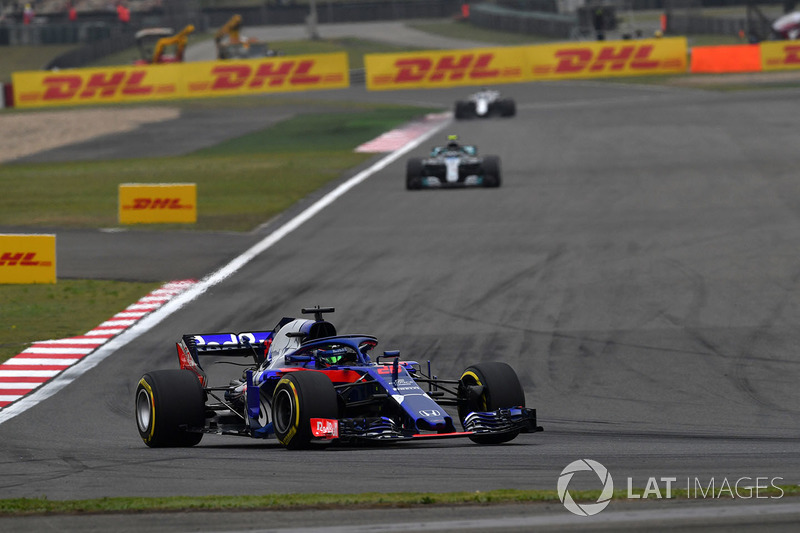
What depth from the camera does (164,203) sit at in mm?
32062

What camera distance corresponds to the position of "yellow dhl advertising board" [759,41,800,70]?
2665 inches

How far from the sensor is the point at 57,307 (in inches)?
898

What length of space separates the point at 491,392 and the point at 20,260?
49.2ft

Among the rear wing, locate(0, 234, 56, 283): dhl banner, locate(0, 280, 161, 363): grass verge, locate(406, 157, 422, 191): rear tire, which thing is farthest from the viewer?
locate(406, 157, 422, 191): rear tire

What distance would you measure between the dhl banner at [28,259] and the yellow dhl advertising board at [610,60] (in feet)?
152

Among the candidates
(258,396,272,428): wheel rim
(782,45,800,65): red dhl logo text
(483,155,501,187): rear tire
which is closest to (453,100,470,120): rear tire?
(483,155,501,187): rear tire

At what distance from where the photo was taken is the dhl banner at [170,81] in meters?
68.8

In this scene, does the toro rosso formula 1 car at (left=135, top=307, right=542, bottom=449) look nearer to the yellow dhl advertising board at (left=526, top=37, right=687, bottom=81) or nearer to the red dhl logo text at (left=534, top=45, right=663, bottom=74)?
the yellow dhl advertising board at (left=526, top=37, right=687, bottom=81)

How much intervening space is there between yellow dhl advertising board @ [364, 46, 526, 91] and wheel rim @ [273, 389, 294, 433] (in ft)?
184

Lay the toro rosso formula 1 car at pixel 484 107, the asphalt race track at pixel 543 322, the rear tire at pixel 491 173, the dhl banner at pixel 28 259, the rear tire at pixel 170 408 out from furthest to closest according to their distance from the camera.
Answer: the toro rosso formula 1 car at pixel 484 107
the rear tire at pixel 491 173
the dhl banner at pixel 28 259
the rear tire at pixel 170 408
the asphalt race track at pixel 543 322

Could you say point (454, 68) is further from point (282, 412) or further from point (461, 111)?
point (282, 412)

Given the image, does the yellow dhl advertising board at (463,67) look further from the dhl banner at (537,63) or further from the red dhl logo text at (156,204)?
the red dhl logo text at (156,204)

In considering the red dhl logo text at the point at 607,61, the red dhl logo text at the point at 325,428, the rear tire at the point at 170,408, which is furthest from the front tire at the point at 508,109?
the red dhl logo text at the point at 325,428

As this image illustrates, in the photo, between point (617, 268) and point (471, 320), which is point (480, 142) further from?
point (471, 320)
